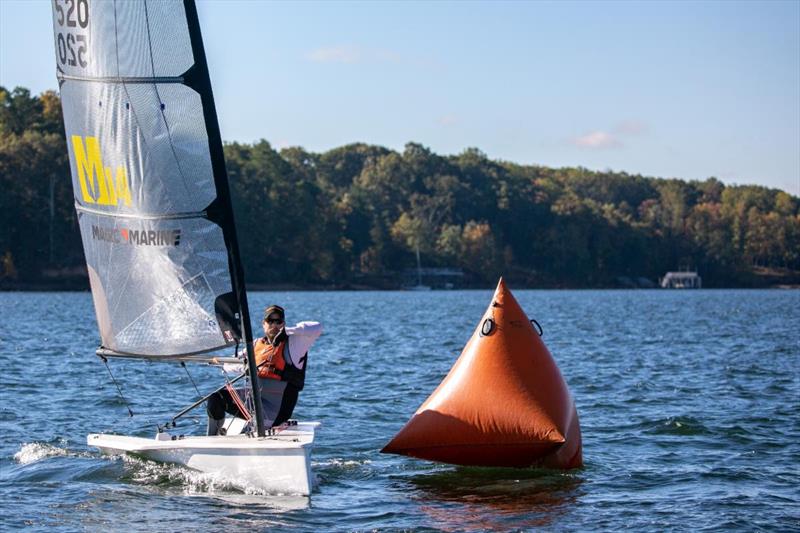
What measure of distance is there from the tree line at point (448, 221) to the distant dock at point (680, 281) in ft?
9.51

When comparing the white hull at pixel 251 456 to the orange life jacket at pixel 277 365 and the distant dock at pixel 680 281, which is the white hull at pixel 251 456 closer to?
the orange life jacket at pixel 277 365

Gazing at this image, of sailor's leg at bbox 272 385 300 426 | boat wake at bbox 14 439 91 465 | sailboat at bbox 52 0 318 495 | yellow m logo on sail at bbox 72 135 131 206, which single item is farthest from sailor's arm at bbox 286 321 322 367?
boat wake at bbox 14 439 91 465

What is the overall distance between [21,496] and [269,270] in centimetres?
9513

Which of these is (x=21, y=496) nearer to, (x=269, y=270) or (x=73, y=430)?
(x=73, y=430)

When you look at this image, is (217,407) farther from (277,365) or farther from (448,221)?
(448,221)

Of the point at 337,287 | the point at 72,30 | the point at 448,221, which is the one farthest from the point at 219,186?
the point at 448,221

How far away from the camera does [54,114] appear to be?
87.7 m

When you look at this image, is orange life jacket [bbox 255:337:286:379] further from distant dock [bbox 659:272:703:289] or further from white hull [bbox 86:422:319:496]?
distant dock [bbox 659:272:703:289]

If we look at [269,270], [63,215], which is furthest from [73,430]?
[269,270]

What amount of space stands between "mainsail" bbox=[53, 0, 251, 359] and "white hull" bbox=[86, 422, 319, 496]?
0.87 metres

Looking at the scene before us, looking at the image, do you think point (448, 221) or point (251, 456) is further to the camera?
→ point (448, 221)

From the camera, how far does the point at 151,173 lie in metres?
10.9

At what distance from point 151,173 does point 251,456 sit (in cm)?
266

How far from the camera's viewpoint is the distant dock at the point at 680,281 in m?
143
